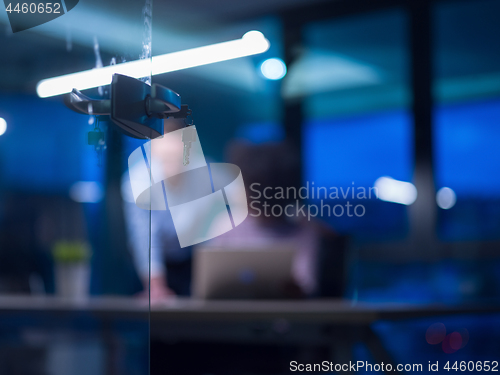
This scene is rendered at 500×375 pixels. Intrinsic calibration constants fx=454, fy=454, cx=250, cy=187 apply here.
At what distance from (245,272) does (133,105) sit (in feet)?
3.59

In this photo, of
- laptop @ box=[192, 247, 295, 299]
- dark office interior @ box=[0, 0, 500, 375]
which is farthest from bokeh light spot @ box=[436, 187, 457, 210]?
laptop @ box=[192, 247, 295, 299]

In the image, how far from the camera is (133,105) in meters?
0.96

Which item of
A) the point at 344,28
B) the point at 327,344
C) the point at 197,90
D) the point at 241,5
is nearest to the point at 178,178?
the point at 197,90

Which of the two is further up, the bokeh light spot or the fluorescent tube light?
the fluorescent tube light

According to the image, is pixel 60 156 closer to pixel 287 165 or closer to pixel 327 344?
pixel 327 344

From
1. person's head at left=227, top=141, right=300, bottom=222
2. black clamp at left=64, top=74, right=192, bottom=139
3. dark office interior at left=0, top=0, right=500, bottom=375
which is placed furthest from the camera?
person's head at left=227, top=141, right=300, bottom=222

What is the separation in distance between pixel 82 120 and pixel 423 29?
260cm

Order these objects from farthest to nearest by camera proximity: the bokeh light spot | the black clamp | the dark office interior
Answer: the bokeh light spot
the dark office interior
the black clamp

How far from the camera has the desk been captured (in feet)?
5.47

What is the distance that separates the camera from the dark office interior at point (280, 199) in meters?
1.05

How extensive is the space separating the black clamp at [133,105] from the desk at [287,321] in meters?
0.93

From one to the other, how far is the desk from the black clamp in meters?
0.93

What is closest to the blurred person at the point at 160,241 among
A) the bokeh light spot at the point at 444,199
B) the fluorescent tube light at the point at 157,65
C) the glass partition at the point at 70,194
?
the glass partition at the point at 70,194

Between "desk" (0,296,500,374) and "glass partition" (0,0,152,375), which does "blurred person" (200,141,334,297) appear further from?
"glass partition" (0,0,152,375)
